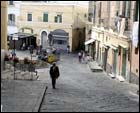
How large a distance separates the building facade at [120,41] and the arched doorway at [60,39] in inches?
528

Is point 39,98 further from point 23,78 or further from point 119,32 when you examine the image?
point 119,32

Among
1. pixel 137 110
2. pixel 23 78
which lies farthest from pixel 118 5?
pixel 137 110

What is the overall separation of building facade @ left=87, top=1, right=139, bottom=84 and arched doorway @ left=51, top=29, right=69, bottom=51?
44.0 ft

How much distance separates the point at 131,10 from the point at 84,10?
2685 centimetres

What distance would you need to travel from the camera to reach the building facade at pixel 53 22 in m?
45.8

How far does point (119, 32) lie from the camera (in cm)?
A: 2309

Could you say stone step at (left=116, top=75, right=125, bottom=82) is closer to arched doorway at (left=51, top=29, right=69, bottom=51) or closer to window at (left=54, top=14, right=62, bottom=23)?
arched doorway at (left=51, top=29, right=69, bottom=51)

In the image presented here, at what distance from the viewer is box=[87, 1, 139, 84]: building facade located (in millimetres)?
21016

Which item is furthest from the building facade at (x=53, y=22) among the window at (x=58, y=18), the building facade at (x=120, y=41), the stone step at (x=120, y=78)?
the stone step at (x=120, y=78)

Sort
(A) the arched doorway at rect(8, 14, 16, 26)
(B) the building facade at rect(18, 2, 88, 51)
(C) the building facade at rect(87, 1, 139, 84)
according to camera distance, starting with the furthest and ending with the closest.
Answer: (A) the arched doorway at rect(8, 14, 16, 26) < (B) the building facade at rect(18, 2, 88, 51) < (C) the building facade at rect(87, 1, 139, 84)

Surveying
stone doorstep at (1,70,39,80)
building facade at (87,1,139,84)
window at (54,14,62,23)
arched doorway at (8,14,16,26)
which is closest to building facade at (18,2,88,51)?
window at (54,14,62,23)

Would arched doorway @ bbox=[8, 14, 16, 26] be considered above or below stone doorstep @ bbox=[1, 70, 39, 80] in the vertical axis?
above

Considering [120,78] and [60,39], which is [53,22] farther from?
[120,78]

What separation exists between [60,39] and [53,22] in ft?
6.37
